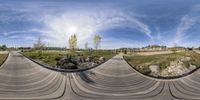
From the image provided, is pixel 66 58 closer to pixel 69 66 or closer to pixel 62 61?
pixel 62 61

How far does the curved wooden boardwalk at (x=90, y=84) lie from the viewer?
43.4 m

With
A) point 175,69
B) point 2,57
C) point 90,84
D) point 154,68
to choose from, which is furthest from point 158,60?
point 2,57

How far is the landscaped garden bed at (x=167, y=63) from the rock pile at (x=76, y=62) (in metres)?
5.50

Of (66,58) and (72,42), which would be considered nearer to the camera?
(66,58)

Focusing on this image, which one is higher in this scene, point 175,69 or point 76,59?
point 76,59

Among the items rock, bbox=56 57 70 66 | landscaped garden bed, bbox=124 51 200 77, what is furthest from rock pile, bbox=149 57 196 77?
rock, bbox=56 57 70 66

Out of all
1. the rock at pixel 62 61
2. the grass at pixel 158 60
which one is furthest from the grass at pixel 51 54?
the grass at pixel 158 60

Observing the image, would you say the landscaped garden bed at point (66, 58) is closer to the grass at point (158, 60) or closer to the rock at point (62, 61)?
the rock at point (62, 61)

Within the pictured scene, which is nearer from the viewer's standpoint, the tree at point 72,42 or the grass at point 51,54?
the grass at point 51,54

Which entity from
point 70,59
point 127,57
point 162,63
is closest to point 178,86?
point 162,63

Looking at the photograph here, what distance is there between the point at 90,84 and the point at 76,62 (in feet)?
10.8

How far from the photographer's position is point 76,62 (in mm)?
47750

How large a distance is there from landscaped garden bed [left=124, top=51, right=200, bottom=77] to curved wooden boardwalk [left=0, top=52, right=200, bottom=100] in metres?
1.05

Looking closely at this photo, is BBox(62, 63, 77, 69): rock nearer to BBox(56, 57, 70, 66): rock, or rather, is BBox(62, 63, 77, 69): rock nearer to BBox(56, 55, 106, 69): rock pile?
BBox(56, 55, 106, 69): rock pile
